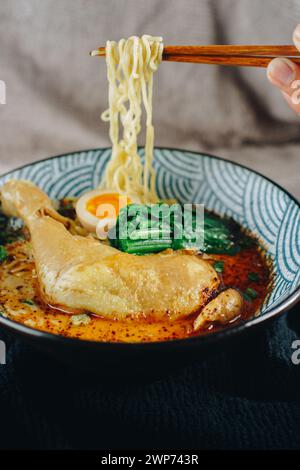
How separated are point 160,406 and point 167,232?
2.62 ft

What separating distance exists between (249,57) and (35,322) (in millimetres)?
1347

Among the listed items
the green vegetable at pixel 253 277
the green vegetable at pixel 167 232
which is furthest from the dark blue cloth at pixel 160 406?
the green vegetable at pixel 167 232

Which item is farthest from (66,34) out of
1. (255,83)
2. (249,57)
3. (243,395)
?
(243,395)

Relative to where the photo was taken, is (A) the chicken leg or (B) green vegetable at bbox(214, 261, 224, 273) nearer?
(A) the chicken leg

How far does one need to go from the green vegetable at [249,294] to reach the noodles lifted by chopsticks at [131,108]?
85 cm

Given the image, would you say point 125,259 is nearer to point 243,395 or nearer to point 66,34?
point 243,395

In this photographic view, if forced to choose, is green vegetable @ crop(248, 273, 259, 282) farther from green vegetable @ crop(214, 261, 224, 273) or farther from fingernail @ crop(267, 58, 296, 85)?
fingernail @ crop(267, 58, 296, 85)

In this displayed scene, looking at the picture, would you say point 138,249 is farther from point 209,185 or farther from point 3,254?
point 209,185

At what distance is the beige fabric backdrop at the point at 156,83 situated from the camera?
11.8ft

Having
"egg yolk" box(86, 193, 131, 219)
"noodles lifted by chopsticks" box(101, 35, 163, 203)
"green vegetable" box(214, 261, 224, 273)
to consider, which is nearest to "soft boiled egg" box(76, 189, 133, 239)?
"egg yolk" box(86, 193, 131, 219)

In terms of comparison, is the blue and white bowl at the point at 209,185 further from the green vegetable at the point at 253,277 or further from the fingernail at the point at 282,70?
the fingernail at the point at 282,70

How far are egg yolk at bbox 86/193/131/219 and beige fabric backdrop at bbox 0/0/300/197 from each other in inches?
40.3

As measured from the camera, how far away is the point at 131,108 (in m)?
2.76

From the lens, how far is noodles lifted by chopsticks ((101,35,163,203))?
257 centimetres
